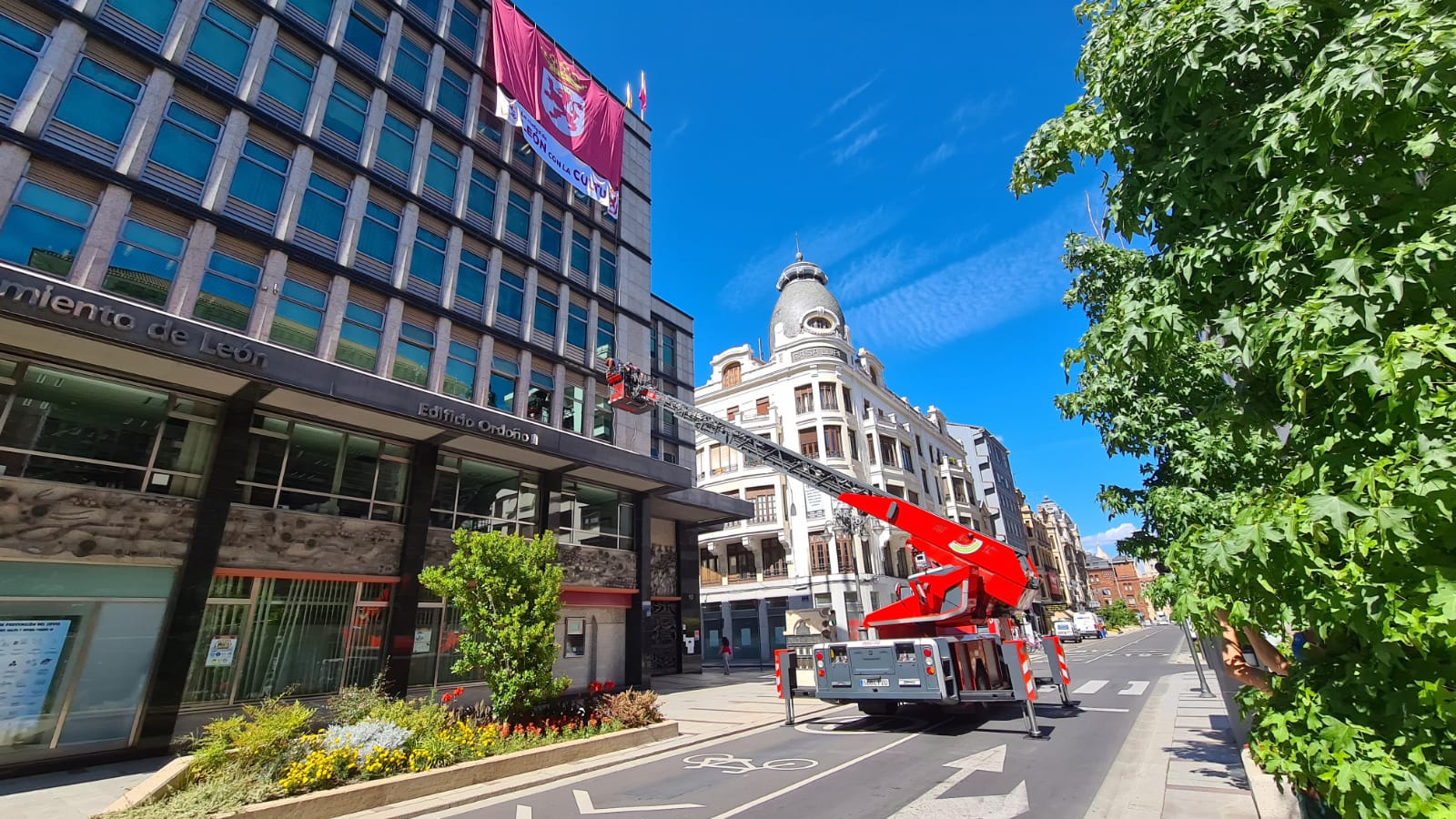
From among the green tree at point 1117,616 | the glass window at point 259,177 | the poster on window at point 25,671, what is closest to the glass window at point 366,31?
the glass window at point 259,177

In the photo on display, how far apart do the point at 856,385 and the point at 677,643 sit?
24.2 meters

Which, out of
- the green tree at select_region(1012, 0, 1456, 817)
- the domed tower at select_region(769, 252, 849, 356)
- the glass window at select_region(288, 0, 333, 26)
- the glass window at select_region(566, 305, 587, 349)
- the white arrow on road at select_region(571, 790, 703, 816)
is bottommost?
the white arrow on road at select_region(571, 790, 703, 816)

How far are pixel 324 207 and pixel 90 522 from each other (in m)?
9.19

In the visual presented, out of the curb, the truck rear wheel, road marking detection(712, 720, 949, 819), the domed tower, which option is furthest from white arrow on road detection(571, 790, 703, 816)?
the domed tower

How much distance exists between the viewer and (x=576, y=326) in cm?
2295

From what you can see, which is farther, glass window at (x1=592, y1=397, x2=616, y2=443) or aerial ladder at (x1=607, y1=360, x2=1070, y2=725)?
glass window at (x1=592, y1=397, x2=616, y2=443)

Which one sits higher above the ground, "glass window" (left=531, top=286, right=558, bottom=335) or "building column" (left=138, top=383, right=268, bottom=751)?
"glass window" (left=531, top=286, right=558, bottom=335)

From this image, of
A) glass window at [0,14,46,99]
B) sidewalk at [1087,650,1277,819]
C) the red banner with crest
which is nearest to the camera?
sidewalk at [1087,650,1277,819]

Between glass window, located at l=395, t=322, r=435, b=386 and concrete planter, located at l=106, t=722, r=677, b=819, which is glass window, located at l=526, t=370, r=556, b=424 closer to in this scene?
glass window, located at l=395, t=322, r=435, b=386

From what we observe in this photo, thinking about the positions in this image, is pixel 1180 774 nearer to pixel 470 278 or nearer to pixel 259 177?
pixel 470 278

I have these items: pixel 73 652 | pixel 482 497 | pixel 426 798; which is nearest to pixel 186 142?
pixel 73 652

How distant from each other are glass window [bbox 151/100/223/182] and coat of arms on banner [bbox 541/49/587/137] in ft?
35.0

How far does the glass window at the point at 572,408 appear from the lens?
69.9ft

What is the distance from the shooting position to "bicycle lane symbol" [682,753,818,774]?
32.2 feet
